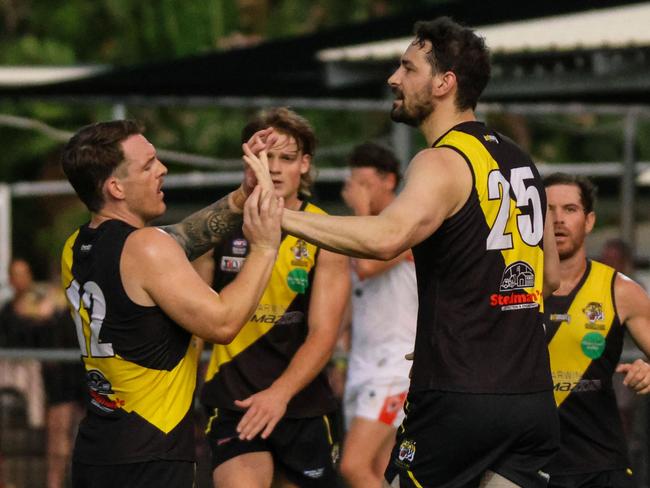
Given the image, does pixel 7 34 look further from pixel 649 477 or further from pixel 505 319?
pixel 505 319

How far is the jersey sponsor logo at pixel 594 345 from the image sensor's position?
6.88 meters

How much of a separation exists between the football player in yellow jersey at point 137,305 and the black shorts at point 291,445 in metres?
1.33

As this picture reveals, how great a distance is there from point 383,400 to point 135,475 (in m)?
3.60

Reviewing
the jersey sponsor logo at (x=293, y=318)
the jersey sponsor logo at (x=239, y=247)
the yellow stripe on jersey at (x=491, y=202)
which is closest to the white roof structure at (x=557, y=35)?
the jersey sponsor logo at (x=239, y=247)

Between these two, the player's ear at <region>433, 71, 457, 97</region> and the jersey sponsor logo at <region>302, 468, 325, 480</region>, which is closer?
the player's ear at <region>433, 71, 457, 97</region>

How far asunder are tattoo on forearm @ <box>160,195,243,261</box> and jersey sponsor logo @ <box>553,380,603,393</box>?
1.93 meters

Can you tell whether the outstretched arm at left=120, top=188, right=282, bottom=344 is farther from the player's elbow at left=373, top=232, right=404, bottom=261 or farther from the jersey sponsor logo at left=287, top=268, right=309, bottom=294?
the jersey sponsor logo at left=287, top=268, right=309, bottom=294

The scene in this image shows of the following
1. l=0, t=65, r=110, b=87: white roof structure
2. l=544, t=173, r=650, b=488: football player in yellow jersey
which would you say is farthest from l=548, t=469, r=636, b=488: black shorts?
l=0, t=65, r=110, b=87: white roof structure

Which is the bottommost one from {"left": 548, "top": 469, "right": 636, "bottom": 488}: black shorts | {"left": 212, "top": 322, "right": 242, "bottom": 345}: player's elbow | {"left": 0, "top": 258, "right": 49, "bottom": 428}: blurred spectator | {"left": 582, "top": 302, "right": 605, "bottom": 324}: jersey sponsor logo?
{"left": 0, "top": 258, "right": 49, "bottom": 428}: blurred spectator

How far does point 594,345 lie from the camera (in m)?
6.89

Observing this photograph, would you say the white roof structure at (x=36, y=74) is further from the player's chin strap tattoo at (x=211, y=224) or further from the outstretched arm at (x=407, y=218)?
the outstretched arm at (x=407, y=218)

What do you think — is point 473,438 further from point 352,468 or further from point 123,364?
point 352,468

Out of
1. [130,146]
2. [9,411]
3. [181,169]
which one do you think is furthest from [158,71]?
[181,169]

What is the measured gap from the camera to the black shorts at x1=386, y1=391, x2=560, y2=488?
5223mm
